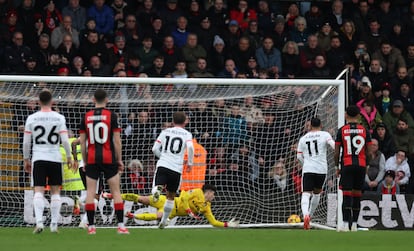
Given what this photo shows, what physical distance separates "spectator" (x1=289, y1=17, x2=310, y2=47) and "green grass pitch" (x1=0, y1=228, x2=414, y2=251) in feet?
28.1

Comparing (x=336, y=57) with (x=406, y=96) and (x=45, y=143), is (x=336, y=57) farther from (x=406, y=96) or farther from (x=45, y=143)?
(x=45, y=143)

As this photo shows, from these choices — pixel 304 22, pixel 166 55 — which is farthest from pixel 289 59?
pixel 166 55

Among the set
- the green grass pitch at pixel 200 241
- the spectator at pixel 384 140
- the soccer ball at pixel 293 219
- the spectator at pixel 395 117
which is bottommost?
the soccer ball at pixel 293 219

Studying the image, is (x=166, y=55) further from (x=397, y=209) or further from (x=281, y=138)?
(x=397, y=209)

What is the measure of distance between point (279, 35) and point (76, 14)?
440cm

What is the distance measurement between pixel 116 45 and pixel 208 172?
3.83 metres

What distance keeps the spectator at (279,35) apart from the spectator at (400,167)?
377 centimetres

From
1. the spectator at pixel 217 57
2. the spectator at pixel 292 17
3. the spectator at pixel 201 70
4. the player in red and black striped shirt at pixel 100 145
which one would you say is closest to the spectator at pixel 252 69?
the spectator at pixel 217 57

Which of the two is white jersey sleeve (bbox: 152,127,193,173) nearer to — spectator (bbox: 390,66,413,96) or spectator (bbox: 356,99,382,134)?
spectator (bbox: 356,99,382,134)

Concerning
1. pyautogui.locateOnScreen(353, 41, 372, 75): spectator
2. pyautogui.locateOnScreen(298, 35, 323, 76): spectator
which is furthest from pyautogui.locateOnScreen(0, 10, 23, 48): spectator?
pyautogui.locateOnScreen(353, 41, 372, 75): spectator

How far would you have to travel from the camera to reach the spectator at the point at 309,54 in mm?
23031

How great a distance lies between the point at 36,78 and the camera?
1778 cm

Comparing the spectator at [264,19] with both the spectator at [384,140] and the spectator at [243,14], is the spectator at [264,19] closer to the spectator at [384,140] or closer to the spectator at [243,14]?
the spectator at [243,14]

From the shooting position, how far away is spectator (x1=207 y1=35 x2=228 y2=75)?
22531 millimetres
